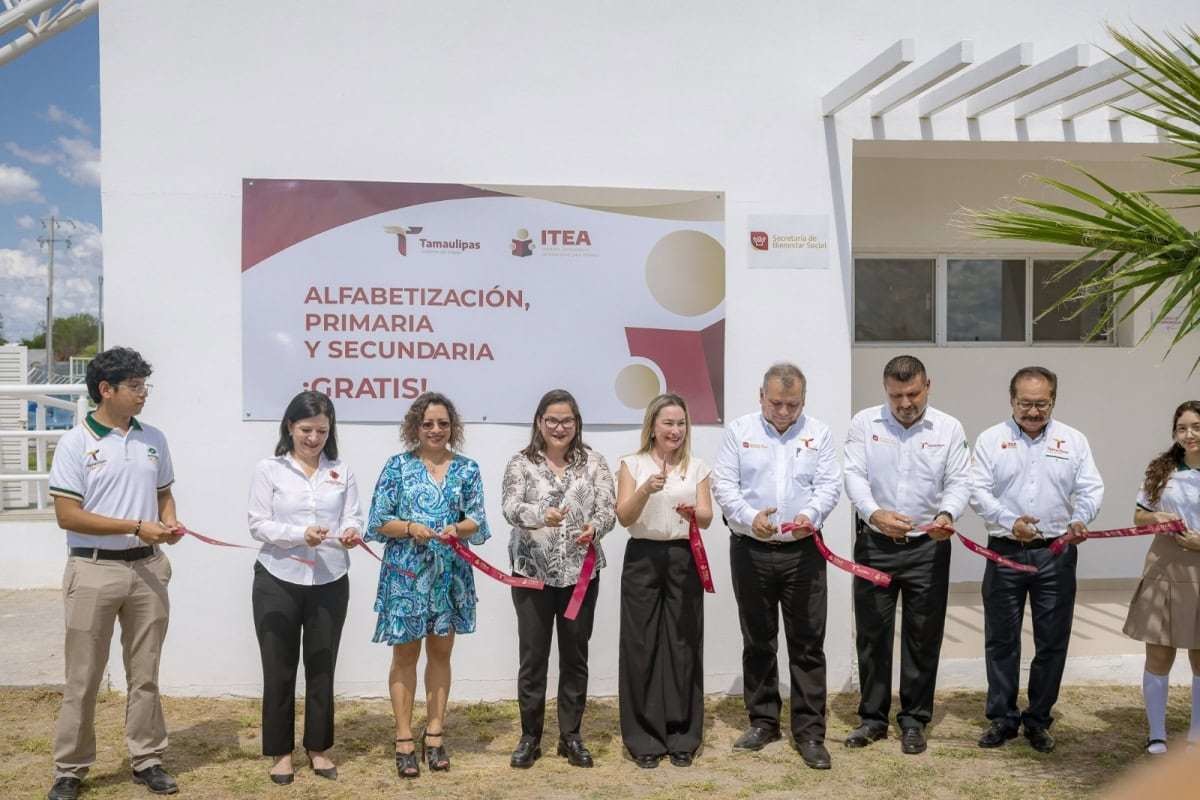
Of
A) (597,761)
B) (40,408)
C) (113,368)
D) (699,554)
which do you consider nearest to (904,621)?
(699,554)

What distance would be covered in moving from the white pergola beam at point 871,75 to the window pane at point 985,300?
8.52 feet

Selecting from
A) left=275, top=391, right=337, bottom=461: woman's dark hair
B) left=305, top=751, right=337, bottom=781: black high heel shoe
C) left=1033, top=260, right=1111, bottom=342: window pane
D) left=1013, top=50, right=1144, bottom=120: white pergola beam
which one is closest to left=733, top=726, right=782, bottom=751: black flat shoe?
left=305, top=751, right=337, bottom=781: black high heel shoe

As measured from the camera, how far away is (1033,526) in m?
5.27

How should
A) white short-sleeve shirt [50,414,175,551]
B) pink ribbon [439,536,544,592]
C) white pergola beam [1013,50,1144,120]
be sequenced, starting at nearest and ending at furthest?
white short-sleeve shirt [50,414,175,551]
pink ribbon [439,536,544,592]
white pergola beam [1013,50,1144,120]

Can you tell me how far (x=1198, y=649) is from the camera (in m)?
5.25

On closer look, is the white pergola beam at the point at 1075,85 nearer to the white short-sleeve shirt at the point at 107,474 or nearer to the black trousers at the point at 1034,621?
the black trousers at the point at 1034,621

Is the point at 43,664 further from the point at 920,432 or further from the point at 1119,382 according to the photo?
the point at 1119,382

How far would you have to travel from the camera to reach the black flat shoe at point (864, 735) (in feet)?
17.7

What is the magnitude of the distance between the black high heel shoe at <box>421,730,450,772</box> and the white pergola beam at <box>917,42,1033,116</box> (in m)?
4.06

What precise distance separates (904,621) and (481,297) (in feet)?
8.86

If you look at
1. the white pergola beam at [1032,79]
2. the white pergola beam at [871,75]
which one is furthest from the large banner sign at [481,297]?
the white pergola beam at [1032,79]

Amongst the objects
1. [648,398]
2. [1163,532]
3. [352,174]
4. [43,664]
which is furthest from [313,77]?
[1163,532]

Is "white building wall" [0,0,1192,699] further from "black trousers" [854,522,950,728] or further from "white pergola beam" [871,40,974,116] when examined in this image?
"black trousers" [854,522,950,728]

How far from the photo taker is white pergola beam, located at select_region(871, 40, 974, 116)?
5.22 metres
